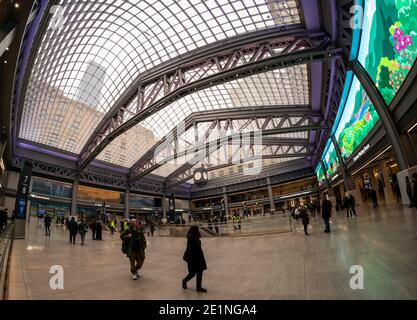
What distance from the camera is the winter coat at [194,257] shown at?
4.59 meters

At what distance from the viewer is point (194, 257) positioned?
4.68 metres

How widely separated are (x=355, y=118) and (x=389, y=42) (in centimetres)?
791

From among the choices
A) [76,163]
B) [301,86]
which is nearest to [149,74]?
[301,86]

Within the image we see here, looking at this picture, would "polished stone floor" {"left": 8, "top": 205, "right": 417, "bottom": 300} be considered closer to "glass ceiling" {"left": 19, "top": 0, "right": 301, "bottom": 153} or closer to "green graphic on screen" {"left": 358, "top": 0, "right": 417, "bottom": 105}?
"green graphic on screen" {"left": 358, "top": 0, "right": 417, "bottom": 105}

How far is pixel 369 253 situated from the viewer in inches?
199

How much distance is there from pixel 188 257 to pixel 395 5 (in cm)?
1208

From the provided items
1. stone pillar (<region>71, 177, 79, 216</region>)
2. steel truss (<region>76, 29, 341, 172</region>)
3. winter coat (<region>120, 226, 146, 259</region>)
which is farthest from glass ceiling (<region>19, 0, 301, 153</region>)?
winter coat (<region>120, 226, 146, 259</region>)

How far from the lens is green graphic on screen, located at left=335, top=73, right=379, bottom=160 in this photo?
1447 cm

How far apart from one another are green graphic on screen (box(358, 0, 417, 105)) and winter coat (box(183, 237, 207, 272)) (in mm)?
10673

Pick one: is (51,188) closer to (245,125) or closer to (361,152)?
(245,125)

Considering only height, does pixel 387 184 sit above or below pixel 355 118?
below

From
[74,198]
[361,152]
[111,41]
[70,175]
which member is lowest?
[74,198]

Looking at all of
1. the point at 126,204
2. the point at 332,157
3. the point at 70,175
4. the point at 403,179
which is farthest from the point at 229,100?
the point at 126,204

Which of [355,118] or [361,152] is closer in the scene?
[355,118]
